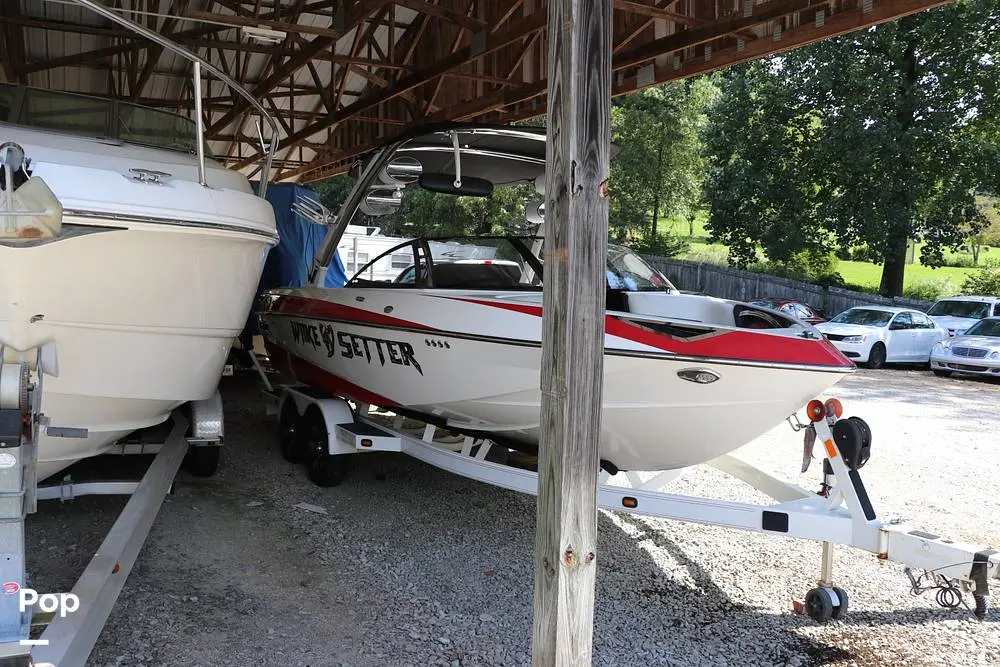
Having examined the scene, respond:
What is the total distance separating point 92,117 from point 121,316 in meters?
1.70

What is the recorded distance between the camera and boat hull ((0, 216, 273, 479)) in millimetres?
3457

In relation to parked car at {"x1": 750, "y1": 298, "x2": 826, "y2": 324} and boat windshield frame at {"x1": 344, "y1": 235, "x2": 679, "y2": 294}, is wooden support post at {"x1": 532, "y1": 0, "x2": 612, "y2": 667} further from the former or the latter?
parked car at {"x1": 750, "y1": 298, "x2": 826, "y2": 324}

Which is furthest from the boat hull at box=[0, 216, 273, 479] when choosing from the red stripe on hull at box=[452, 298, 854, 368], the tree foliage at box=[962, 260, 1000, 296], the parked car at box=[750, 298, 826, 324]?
the tree foliage at box=[962, 260, 1000, 296]

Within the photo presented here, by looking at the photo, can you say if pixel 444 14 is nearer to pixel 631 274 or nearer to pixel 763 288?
pixel 631 274

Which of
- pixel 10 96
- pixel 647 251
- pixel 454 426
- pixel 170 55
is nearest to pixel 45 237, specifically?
pixel 10 96

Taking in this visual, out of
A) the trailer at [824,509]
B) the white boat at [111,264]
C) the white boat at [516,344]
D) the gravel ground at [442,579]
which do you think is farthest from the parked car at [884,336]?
the white boat at [111,264]

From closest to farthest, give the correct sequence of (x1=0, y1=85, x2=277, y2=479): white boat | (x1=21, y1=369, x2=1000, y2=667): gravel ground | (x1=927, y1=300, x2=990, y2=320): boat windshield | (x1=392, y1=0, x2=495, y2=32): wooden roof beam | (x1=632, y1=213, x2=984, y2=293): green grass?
1. (x1=0, y1=85, x2=277, y2=479): white boat
2. (x1=21, y1=369, x2=1000, y2=667): gravel ground
3. (x1=392, y1=0, x2=495, y2=32): wooden roof beam
4. (x1=927, y1=300, x2=990, y2=320): boat windshield
5. (x1=632, y1=213, x2=984, y2=293): green grass

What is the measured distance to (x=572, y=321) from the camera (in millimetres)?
2635

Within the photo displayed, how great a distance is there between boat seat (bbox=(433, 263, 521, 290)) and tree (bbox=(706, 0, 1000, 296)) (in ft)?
61.5

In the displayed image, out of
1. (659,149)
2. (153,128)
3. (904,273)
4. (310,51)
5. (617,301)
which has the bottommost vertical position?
(904,273)

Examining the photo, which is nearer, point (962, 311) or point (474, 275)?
point (474, 275)

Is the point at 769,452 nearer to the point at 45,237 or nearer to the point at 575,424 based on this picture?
the point at 575,424

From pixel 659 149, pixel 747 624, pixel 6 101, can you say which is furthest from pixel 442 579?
pixel 659 149

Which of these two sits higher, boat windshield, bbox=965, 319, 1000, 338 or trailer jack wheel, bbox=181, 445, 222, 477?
boat windshield, bbox=965, 319, 1000, 338
